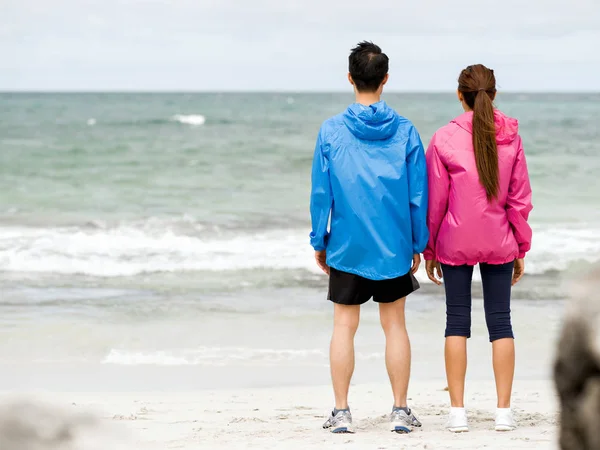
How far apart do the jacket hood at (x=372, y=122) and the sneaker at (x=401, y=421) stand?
4.16ft

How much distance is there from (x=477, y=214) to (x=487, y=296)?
397mm

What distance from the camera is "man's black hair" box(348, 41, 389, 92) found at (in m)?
3.80

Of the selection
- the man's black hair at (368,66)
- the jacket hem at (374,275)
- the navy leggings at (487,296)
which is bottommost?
the navy leggings at (487,296)

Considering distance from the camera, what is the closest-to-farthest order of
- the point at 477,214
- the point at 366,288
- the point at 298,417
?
the point at 477,214, the point at 366,288, the point at 298,417

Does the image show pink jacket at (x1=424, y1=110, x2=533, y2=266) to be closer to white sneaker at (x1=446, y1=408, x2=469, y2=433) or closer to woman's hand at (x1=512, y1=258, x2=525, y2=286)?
woman's hand at (x1=512, y1=258, x2=525, y2=286)

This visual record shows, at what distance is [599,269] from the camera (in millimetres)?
1446

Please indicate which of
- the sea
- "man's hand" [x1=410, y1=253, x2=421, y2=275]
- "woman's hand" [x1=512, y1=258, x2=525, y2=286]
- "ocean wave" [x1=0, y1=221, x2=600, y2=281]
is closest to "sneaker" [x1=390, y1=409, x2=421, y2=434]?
"man's hand" [x1=410, y1=253, x2=421, y2=275]

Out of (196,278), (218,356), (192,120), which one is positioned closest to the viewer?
(218,356)

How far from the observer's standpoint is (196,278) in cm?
923

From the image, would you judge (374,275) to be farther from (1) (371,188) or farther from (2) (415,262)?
(1) (371,188)

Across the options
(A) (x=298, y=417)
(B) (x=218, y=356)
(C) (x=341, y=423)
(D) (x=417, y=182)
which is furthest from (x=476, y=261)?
(B) (x=218, y=356)

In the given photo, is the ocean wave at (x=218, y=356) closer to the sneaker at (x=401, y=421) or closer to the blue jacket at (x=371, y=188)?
the sneaker at (x=401, y=421)

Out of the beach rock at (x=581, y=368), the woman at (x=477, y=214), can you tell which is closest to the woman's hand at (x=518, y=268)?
the woman at (x=477, y=214)

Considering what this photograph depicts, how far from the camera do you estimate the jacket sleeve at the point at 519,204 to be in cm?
376
